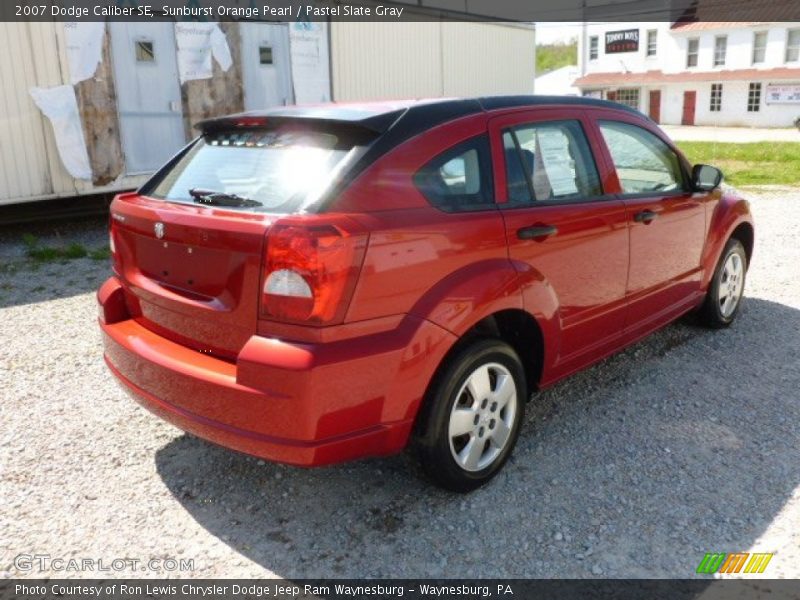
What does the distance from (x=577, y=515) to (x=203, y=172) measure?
2.30m

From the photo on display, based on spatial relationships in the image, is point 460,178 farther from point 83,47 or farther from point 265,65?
point 265,65

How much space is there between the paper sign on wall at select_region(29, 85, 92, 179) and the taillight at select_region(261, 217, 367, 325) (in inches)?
309

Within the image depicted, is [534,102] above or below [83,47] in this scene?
below

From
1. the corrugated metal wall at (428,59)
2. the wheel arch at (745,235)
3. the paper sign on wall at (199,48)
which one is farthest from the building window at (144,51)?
the wheel arch at (745,235)

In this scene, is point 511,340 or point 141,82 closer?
Result: point 511,340

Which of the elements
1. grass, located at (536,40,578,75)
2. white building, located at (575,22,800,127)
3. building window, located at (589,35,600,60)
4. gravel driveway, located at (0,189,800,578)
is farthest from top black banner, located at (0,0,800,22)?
grass, located at (536,40,578,75)

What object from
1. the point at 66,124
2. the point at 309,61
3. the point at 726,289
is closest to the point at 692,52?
the point at 309,61

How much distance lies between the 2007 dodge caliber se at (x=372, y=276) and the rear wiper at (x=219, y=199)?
0.01m

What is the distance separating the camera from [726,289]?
17.5ft

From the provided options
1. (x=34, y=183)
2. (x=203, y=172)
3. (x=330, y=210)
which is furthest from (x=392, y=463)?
(x=34, y=183)

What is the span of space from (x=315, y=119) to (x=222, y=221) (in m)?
0.64

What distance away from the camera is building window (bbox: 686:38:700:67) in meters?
41.3

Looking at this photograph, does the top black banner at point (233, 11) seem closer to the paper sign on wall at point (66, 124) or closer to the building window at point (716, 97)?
the paper sign on wall at point (66, 124)

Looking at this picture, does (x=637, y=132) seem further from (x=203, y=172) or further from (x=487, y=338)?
(x=203, y=172)
